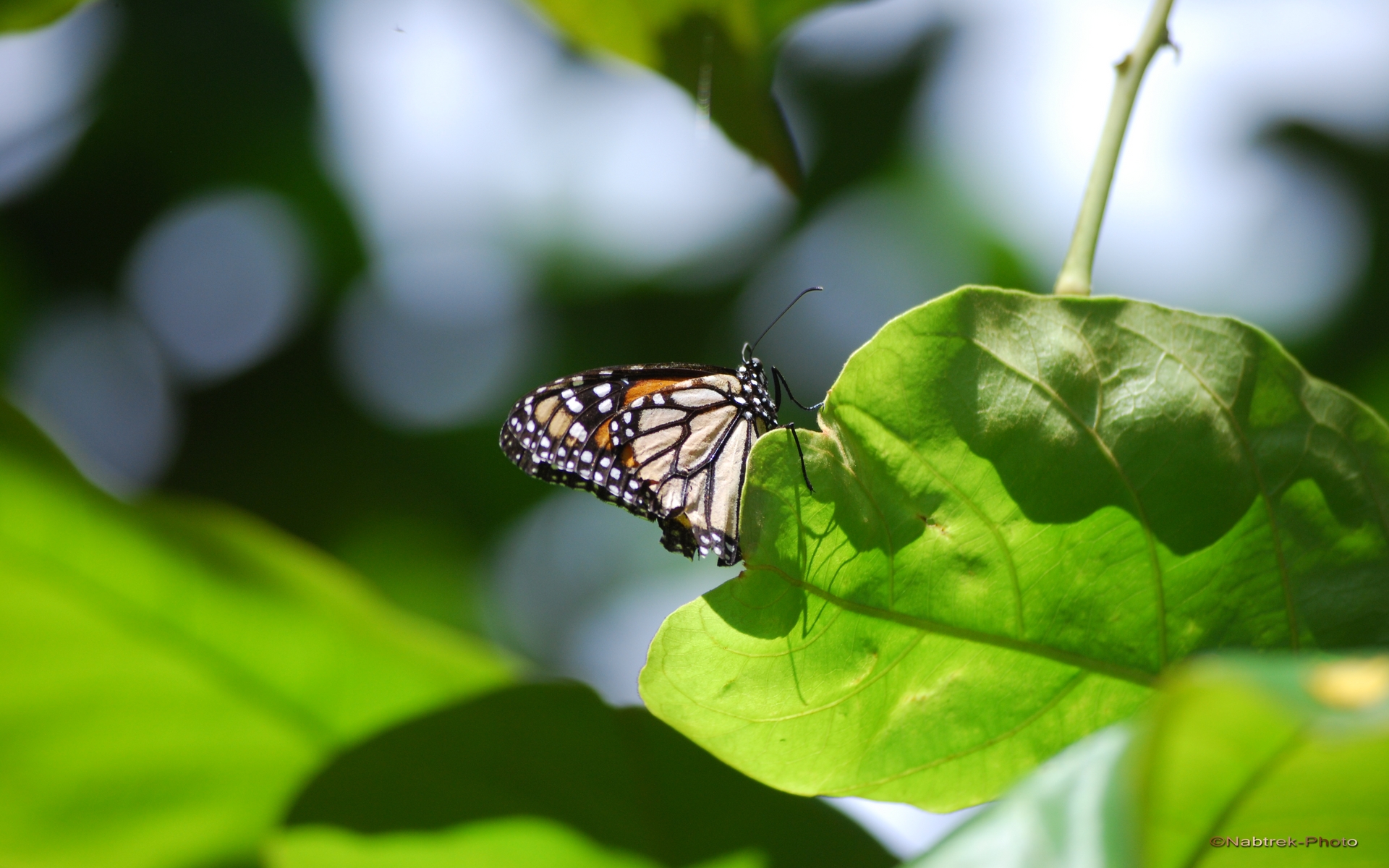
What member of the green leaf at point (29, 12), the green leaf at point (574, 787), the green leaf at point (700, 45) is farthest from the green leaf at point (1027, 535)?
the green leaf at point (29, 12)

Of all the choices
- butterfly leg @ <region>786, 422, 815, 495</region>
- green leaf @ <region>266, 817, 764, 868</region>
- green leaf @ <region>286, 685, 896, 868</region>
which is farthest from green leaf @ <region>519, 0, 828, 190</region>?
green leaf @ <region>266, 817, 764, 868</region>

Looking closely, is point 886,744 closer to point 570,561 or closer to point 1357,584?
point 1357,584

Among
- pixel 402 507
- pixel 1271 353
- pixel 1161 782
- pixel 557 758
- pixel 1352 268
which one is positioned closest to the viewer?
pixel 1161 782

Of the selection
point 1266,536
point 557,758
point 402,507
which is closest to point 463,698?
point 557,758

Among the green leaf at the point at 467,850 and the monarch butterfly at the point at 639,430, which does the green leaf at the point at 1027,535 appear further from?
the monarch butterfly at the point at 639,430

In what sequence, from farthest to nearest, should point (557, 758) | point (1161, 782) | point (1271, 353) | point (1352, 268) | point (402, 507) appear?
point (402, 507), point (1352, 268), point (557, 758), point (1271, 353), point (1161, 782)
